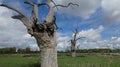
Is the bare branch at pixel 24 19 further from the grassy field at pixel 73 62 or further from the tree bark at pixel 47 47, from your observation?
the grassy field at pixel 73 62

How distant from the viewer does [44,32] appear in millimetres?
17391

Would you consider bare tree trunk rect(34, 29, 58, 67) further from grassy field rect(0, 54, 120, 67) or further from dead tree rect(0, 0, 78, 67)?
grassy field rect(0, 54, 120, 67)

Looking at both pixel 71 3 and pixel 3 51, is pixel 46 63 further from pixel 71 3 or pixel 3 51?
pixel 3 51

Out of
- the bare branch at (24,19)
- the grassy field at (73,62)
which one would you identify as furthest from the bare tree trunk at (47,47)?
the grassy field at (73,62)

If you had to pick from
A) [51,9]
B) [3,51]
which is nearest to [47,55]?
[51,9]

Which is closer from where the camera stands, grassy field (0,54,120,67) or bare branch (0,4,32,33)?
bare branch (0,4,32,33)

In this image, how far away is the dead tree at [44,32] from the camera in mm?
17327

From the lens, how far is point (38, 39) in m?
17.6

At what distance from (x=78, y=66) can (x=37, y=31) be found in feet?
30.3

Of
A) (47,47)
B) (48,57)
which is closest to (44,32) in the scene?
(47,47)

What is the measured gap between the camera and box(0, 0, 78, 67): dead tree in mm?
17327

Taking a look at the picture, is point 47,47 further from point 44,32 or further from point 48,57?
point 44,32

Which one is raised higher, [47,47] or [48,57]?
[47,47]

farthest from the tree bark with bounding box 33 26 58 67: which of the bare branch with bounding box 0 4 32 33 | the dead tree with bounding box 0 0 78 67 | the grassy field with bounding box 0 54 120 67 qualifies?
the grassy field with bounding box 0 54 120 67
